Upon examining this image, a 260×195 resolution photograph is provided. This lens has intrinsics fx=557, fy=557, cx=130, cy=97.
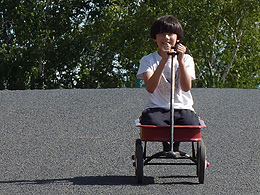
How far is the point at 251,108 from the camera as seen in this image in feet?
29.9

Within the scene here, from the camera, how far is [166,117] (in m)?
4.29

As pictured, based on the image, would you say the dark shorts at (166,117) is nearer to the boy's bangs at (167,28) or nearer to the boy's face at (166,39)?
the boy's face at (166,39)

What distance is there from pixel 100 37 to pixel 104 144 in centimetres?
1200

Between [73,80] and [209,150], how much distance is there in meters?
12.7

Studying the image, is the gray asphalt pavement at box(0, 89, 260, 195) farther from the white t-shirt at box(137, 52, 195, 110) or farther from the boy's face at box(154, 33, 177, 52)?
the boy's face at box(154, 33, 177, 52)

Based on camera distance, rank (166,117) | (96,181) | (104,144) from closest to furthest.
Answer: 1. (166,117)
2. (96,181)
3. (104,144)

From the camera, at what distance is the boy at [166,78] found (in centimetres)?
423

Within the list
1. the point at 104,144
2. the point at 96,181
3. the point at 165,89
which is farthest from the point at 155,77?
the point at 104,144

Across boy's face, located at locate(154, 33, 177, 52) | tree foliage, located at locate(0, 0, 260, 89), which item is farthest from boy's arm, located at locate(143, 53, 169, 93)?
tree foliage, located at locate(0, 0, 260, 89)

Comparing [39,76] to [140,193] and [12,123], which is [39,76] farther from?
[140,193]

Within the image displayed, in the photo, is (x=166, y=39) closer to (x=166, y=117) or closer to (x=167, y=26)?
(x=167, y=26)

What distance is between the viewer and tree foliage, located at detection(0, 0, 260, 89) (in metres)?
17.4

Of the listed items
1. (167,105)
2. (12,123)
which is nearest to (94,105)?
(12,123)

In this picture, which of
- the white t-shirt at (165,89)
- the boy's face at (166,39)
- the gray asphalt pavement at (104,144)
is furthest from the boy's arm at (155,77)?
the gray asphalt pavement at (104,144)
